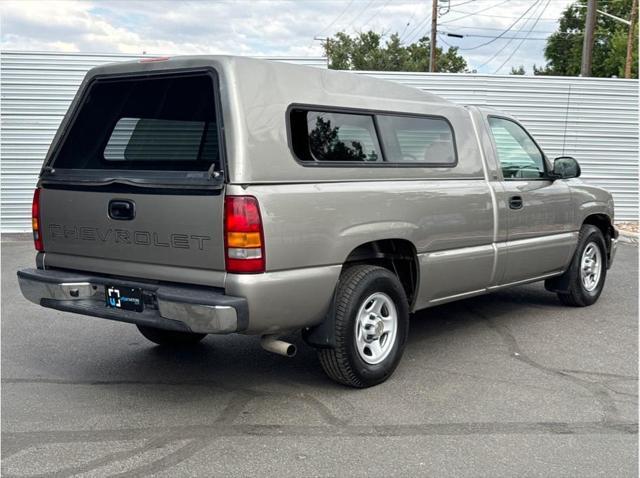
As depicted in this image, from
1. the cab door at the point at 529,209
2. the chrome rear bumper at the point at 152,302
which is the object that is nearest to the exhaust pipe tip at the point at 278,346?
the chrome rear bumper at the point at 152,302

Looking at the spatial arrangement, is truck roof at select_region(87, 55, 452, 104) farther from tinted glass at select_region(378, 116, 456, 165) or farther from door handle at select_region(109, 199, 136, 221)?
door handle at select_region(109, 199, 136, 221)

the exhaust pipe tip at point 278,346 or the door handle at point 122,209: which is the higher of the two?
the door handle at point 122,209

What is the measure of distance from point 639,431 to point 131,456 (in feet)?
9.53

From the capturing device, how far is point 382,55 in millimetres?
69625

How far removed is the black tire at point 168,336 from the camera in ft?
19.9

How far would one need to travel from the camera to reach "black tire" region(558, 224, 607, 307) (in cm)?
749

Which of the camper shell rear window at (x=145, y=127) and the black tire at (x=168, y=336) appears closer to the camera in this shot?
the camper shell rear window at (x=145, y=127)

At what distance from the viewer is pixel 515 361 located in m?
5.88

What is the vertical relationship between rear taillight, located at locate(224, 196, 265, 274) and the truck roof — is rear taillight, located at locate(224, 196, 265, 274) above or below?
below

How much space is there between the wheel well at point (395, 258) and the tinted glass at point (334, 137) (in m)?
0.60

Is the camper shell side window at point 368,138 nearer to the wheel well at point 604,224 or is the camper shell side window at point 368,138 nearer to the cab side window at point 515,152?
the cab side window at point 515,152

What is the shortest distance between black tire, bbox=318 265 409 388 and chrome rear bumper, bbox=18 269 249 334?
796 millimetres

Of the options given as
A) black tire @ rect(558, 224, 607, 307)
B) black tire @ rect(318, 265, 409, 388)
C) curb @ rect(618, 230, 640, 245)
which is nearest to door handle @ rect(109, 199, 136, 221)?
black tire @ rect(318, 265, 409, 388)

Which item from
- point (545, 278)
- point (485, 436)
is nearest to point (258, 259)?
point (485, 436)
